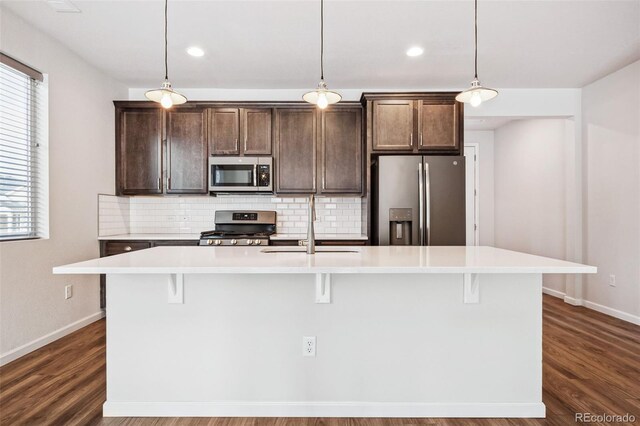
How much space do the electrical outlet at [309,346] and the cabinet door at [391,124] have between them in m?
2.44

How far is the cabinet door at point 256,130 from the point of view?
4.10 metres

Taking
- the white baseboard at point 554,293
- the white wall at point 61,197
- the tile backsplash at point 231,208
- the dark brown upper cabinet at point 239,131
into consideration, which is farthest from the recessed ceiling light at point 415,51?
the white baseboard at point 554,293

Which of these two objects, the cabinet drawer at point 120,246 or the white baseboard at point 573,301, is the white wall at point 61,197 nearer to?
the cabinet drawer at point 120,246

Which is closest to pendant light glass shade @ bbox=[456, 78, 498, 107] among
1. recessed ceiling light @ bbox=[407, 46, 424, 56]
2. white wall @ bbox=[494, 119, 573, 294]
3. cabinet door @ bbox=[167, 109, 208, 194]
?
recessed ceiling light @ bbox=[407, 46, 424, 56]

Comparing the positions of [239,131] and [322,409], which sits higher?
[239,131]

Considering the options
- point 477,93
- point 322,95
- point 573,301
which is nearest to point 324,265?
point 322,95

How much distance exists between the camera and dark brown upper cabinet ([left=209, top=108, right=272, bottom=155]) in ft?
13.4

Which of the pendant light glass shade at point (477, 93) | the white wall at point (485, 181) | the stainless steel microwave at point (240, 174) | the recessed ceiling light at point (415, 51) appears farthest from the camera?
the white wall at point (485, 181)

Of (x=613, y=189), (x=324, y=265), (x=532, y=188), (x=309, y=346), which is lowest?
(x=309, y=346)

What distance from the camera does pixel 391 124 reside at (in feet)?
12.8

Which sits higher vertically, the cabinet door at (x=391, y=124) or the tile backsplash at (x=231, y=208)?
the cabinet door at (x=391, y=124)

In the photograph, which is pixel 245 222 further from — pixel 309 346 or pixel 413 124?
pixel 309 346

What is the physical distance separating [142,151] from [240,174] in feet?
3.71

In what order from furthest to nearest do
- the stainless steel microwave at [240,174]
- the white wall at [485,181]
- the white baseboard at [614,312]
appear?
the white wall at [485,181] < the stainless steel microwave at [240,174] < the white baseboard at [614,312]
